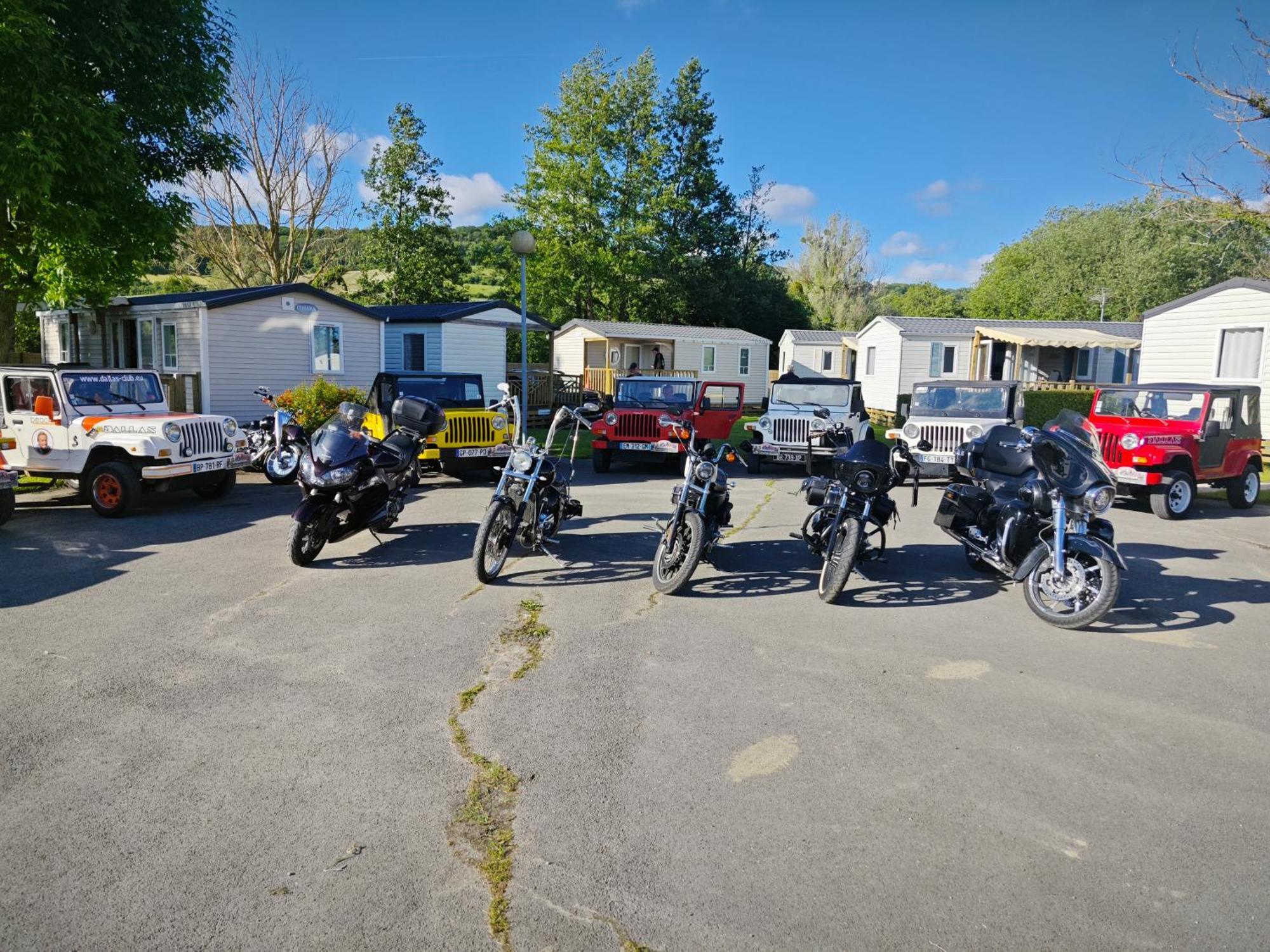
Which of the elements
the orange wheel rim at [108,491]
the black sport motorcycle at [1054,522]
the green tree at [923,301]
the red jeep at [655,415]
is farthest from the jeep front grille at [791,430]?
the green tree at [923,301]

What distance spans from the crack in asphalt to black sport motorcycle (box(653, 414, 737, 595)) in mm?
2019

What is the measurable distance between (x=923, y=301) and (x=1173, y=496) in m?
72.5

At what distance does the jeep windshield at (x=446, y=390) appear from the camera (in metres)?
13.3

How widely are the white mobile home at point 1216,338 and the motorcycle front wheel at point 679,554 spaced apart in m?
15.6

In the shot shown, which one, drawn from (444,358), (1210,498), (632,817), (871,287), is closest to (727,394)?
(1210,498)

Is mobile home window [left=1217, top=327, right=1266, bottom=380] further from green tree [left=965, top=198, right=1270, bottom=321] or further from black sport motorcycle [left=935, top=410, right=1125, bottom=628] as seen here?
green tree [left=965, top=198, right=1270, bottom=321]

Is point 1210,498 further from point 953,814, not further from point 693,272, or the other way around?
point 693,272

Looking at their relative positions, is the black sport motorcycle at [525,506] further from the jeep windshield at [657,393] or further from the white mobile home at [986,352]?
the white mobile home at [986,352]

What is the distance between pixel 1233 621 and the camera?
6395 millimetres

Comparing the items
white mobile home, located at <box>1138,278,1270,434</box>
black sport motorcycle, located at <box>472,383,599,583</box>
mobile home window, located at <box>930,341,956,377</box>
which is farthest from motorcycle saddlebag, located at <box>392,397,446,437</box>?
mobile home window, located at <box>930,341,956,377</box>

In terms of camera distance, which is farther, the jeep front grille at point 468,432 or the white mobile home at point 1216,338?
the white mobile home at point 1216,338

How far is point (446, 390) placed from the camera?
13.5 metres

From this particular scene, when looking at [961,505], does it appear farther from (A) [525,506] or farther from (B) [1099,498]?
(A) [525,506]

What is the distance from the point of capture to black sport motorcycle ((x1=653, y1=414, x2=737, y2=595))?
22.2 feet
